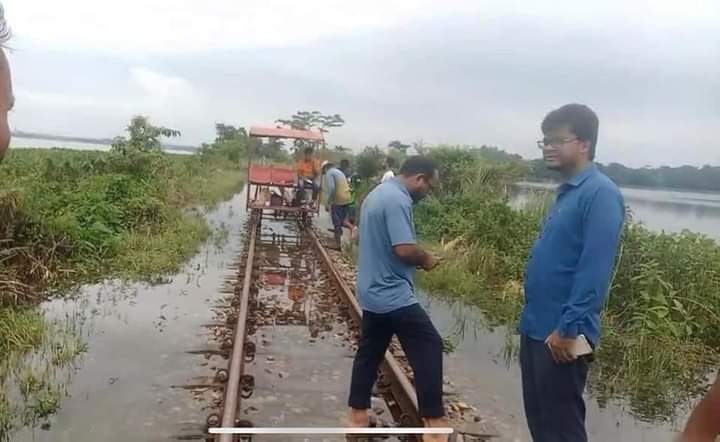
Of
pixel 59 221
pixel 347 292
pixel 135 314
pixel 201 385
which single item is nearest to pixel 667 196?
pixel 347 292

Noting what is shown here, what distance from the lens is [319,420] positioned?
5191 millimetres

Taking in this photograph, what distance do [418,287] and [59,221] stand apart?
5.63 metres

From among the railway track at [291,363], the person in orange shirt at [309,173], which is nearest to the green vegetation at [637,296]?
the railway track at [291,363]

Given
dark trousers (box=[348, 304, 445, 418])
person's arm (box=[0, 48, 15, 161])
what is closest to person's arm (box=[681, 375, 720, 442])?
person's arm (box=[0, 48, 15, 161])

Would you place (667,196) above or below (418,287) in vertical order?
above

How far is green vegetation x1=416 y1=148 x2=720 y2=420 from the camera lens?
675cm

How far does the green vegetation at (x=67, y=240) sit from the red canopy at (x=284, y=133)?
284 centimetres

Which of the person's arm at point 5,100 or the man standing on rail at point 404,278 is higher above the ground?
the person's arm at point 5,100

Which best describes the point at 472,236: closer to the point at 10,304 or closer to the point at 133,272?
the point at 133,272

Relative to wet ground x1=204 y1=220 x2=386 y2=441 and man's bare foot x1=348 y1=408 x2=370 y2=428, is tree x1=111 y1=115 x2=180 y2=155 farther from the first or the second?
man's bare foot x1=348 y1=408 x2=370 y2=428

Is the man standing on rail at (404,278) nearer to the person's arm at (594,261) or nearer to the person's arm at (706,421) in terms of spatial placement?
the person's arm at (594,261)

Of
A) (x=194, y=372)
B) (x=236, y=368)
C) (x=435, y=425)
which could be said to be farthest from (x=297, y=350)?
(x=435, y=425)

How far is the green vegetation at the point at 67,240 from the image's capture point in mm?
5946

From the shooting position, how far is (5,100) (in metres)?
1.44
